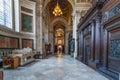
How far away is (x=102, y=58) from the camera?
5914 millimetres

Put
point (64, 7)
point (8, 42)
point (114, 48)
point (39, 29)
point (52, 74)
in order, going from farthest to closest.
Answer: point (64, 7) → point (39, 29) → point (8, 42) → point (52, 74) → point (114, 48)

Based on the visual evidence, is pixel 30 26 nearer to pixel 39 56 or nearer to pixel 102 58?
pixel 39 56

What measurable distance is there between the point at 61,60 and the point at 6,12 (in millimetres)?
6866

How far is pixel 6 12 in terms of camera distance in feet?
32.8

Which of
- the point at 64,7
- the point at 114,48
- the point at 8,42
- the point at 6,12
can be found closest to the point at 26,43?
the point at 8,42

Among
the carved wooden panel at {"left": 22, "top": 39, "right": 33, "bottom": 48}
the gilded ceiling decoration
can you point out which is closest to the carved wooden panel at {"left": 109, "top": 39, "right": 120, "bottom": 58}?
the carved wooden panel at {"left": 22, "top": 39, "right": 33, "bottom": 48}

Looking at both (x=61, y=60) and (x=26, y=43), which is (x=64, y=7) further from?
(x=61, y=60)

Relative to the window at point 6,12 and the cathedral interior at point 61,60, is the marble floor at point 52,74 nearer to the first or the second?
the cathedral interior at point 61,60

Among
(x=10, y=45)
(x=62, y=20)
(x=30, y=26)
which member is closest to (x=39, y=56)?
(x=30, y=26)

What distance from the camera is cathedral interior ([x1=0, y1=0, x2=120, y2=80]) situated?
4801mm

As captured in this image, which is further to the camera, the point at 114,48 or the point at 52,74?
the point at 52,74

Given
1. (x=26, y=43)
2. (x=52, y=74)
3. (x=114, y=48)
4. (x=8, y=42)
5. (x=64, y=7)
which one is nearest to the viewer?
(x=114, y=48)

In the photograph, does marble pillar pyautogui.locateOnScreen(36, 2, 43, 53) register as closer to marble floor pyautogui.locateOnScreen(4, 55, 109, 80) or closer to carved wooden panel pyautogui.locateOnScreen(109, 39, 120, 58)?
marble floor pyautogui.locateOnScreen(4, 55, 109, 80)

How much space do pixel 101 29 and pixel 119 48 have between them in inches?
74.1
